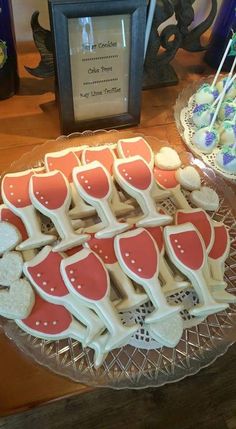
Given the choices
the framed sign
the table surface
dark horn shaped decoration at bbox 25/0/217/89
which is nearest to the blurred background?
the table surface

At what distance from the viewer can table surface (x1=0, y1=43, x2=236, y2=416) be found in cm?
56

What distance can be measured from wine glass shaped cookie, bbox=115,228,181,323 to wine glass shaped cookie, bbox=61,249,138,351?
37 millimetres

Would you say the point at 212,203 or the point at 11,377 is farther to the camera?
the point at 212,203

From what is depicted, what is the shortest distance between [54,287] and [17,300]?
6 centimetres

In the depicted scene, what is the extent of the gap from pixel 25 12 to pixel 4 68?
21 cm

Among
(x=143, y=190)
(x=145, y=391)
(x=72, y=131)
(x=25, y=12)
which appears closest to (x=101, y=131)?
(x=72, y=131)

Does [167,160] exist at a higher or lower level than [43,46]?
lower

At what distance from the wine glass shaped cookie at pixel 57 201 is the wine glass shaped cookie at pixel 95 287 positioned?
29mm

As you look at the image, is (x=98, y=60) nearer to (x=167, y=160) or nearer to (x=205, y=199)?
(x=167, y=160)

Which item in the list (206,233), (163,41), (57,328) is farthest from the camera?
(163,41)

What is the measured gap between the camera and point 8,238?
0.62 m

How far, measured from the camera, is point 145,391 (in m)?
1.04

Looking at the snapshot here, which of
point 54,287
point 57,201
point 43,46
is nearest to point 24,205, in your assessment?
point 57,201

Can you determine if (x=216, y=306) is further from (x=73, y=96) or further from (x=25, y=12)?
(x=25, y=12)
